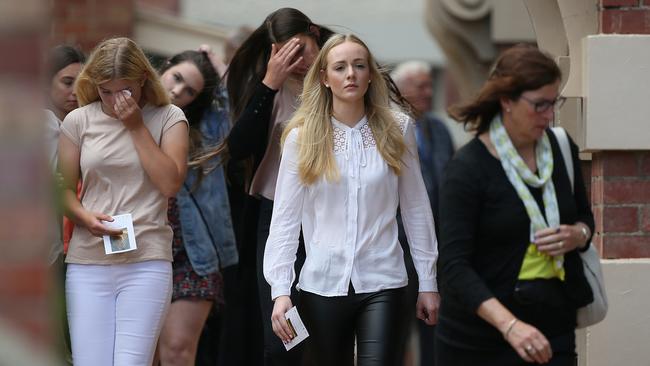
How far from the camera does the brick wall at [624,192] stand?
5.35m

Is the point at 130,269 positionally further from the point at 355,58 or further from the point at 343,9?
the point at 343,9

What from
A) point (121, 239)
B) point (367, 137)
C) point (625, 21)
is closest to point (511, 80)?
point (367, 137)

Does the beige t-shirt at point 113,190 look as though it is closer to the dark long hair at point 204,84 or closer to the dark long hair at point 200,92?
the dark long hair at point 200,92

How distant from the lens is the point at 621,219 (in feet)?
17.6

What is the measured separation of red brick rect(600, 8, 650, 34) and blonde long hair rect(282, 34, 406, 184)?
131 centimetres

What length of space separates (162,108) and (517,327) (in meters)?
2.20

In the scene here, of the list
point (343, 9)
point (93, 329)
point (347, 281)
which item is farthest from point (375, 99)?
point (343, 9)

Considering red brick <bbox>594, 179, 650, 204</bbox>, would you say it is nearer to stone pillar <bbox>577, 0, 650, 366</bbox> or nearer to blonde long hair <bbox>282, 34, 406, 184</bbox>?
stone pillar <bbox>577, 0, 650, 366</bbox>

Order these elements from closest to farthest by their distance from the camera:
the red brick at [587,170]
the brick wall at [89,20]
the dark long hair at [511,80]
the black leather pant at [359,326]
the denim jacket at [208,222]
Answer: the dark long hair at [511,80] < the black leather pant at [359,326] < the red brick at [587,170] < the denim jacket at [208,222] < the brick wall at [89,20]

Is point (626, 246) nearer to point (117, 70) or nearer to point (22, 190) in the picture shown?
point (117, 70)

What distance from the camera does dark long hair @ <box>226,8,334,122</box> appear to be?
17.6 ft

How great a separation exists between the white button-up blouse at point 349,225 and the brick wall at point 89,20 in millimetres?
8295

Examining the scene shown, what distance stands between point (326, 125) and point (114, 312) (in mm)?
1173

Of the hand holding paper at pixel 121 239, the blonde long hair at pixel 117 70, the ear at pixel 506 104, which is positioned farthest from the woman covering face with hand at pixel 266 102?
the ear at pixel 506 104
